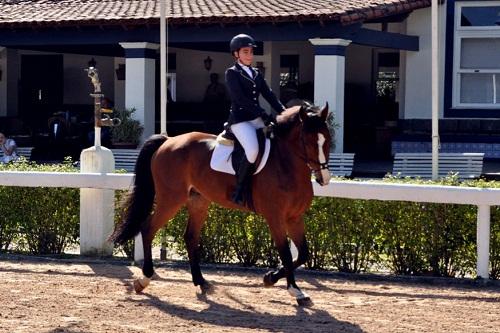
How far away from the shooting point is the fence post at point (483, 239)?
376 inches

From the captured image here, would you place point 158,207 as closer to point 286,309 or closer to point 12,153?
point 286,309

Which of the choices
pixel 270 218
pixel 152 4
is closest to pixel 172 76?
pixel 152 4

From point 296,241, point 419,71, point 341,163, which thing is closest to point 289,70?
point 419,71

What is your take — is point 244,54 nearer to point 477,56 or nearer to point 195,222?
point 195,222

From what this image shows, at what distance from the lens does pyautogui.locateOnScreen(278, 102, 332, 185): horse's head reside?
27.5 feet

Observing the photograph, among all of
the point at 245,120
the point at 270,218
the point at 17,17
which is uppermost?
the point at 17,17

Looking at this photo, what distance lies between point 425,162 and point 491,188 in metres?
9.71

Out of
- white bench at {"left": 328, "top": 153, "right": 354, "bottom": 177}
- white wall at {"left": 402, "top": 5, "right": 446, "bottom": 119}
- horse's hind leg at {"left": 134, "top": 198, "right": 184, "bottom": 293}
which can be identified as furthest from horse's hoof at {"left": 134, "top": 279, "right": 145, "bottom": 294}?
white wall at {"left": 402, "top": 5, "right": 446, "bottom": 119}

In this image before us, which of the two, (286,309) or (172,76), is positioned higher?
(172,76)

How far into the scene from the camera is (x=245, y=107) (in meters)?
8.87

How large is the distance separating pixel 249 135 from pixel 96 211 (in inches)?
113

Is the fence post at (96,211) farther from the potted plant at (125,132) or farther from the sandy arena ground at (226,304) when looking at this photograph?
the potted plant at (125,132)

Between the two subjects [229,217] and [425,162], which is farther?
[425,162]

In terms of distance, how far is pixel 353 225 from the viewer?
1015cm
